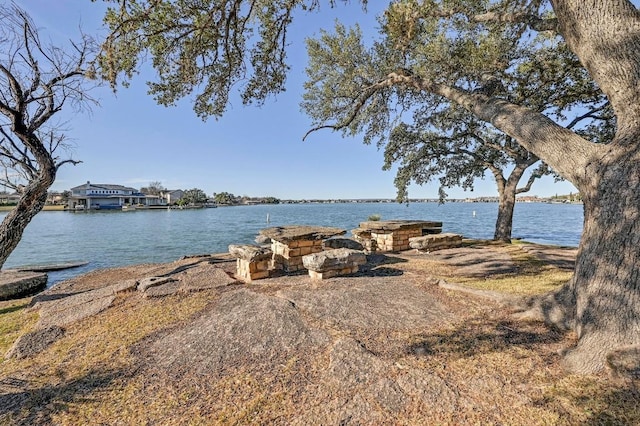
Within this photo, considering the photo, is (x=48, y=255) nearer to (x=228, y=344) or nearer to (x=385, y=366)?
(x=228, y=344)

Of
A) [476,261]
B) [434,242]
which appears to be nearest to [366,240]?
[434,242]

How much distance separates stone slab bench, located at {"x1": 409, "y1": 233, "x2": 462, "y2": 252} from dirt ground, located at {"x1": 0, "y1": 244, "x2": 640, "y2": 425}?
541 centimetres

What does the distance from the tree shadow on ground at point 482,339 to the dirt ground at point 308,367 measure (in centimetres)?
2

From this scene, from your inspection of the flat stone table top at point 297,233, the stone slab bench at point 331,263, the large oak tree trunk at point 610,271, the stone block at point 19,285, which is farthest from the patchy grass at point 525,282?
the stone block at point 19,285

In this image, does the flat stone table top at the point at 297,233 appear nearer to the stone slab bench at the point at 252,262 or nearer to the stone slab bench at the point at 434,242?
the stone slab bench at the point at 252,262

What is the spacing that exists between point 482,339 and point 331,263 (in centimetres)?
368

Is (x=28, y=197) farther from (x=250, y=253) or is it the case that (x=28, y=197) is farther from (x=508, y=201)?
(x=508, y=201)

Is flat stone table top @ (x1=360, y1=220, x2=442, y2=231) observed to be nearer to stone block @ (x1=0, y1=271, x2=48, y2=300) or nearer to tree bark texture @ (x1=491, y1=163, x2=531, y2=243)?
tree bark texture @ (x1=491, y1=163, x2=531, y2=243)

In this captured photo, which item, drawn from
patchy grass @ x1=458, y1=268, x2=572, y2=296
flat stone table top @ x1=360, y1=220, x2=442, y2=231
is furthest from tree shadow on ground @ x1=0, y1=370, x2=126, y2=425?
flat stone table top @ x1=360, y1=220, x2=442, y2=231

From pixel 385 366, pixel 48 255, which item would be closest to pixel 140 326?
pixel 385 366

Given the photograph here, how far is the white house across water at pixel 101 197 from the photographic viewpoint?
8319cm

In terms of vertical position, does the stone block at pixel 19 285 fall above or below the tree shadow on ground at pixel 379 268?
below

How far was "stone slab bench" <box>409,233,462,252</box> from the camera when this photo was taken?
36.2 feet

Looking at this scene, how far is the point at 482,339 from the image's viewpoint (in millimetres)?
3832
